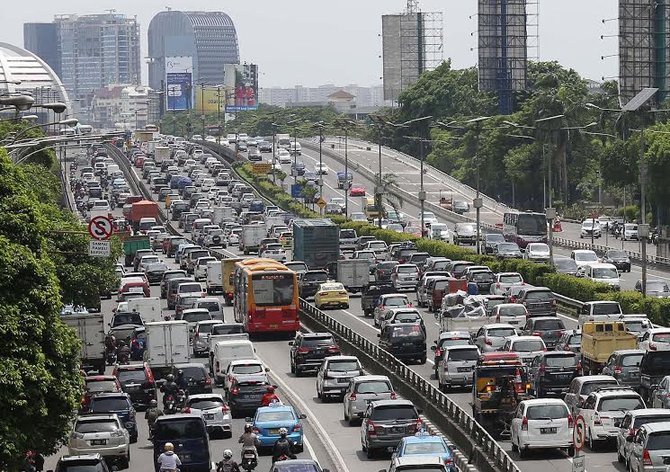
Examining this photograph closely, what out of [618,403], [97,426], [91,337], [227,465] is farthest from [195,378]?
[618,403]

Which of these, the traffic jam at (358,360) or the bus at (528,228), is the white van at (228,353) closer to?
the traffic jam at (358,360)

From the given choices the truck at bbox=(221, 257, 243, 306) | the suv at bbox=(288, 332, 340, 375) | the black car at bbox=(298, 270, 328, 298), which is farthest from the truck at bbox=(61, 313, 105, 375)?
the truck at bbox=(221, 257, 243, 306)

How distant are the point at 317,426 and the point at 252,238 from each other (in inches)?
2690

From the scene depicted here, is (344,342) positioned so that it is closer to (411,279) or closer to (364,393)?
(364,393)

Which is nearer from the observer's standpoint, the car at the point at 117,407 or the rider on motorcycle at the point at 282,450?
the rider on motorcycle at the point at 282,450

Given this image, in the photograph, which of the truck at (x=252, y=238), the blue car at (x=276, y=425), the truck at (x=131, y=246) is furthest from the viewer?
the truck at (x=252, y=238)

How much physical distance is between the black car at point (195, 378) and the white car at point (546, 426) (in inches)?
572

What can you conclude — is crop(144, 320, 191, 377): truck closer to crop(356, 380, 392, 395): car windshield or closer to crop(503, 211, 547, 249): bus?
crop(356, 380, 392, 395): car windshield

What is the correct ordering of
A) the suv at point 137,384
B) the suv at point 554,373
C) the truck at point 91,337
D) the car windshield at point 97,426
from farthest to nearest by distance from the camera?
the truck at point 91,337, the suv at point 137,384, the suv at point 554,373, the car windshield at point 97,426

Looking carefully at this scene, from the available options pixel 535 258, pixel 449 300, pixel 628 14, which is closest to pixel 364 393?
pixel 449 300

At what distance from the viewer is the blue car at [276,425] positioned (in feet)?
149

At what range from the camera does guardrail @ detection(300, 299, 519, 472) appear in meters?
39.9

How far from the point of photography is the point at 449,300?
238ft

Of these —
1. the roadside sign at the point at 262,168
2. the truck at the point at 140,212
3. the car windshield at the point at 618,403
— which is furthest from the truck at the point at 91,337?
the roadside sign at the point at 262,168
